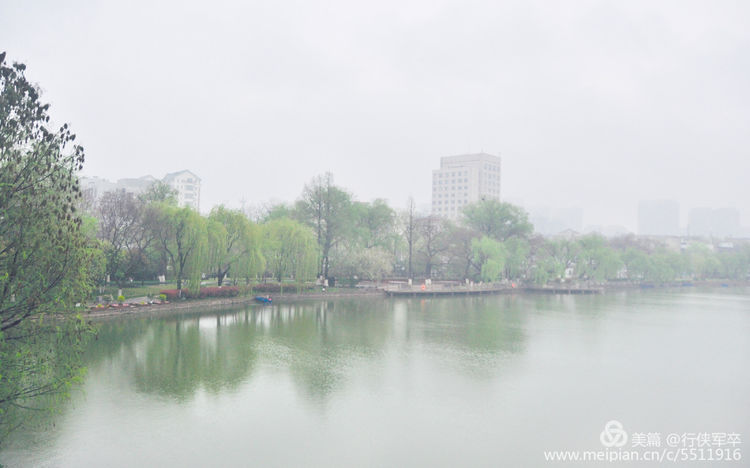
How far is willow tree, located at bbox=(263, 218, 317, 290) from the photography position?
39062 mm

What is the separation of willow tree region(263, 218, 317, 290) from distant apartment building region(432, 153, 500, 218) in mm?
88263

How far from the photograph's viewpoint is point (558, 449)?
11.7m

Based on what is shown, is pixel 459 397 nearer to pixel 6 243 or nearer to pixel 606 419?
pixel 606 419

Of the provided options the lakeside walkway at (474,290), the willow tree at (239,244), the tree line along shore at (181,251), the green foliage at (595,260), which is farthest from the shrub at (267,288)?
the green foliage at (595,260)

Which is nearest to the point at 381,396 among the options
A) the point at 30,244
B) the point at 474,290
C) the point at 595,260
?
the point at 30,244

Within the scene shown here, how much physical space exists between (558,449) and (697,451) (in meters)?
3.50

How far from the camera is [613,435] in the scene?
12680 millimetres

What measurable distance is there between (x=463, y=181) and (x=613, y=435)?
11690cm

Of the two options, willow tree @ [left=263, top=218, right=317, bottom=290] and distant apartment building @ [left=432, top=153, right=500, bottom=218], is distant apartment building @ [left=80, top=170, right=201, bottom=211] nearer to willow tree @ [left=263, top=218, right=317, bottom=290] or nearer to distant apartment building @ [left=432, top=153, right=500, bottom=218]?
distant apartment building @ [left=432, top=153, right=500, bottom=218]

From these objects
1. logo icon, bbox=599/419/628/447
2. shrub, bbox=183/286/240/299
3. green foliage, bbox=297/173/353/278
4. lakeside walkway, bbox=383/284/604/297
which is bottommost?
logo icon, bbox=599/419/628/447

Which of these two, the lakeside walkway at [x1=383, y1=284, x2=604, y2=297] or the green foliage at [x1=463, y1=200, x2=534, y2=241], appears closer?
the lakeside walkway at [x1=383, y1=284, x2=604, y2=297]

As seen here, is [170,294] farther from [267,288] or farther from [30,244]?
[30,244]

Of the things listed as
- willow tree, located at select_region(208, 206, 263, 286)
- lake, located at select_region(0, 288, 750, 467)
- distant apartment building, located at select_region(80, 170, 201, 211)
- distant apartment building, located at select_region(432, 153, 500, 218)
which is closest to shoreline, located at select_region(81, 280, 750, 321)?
lake, located at select_region(0, 288, 750, 467)

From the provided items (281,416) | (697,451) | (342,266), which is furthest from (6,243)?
(342,266)
